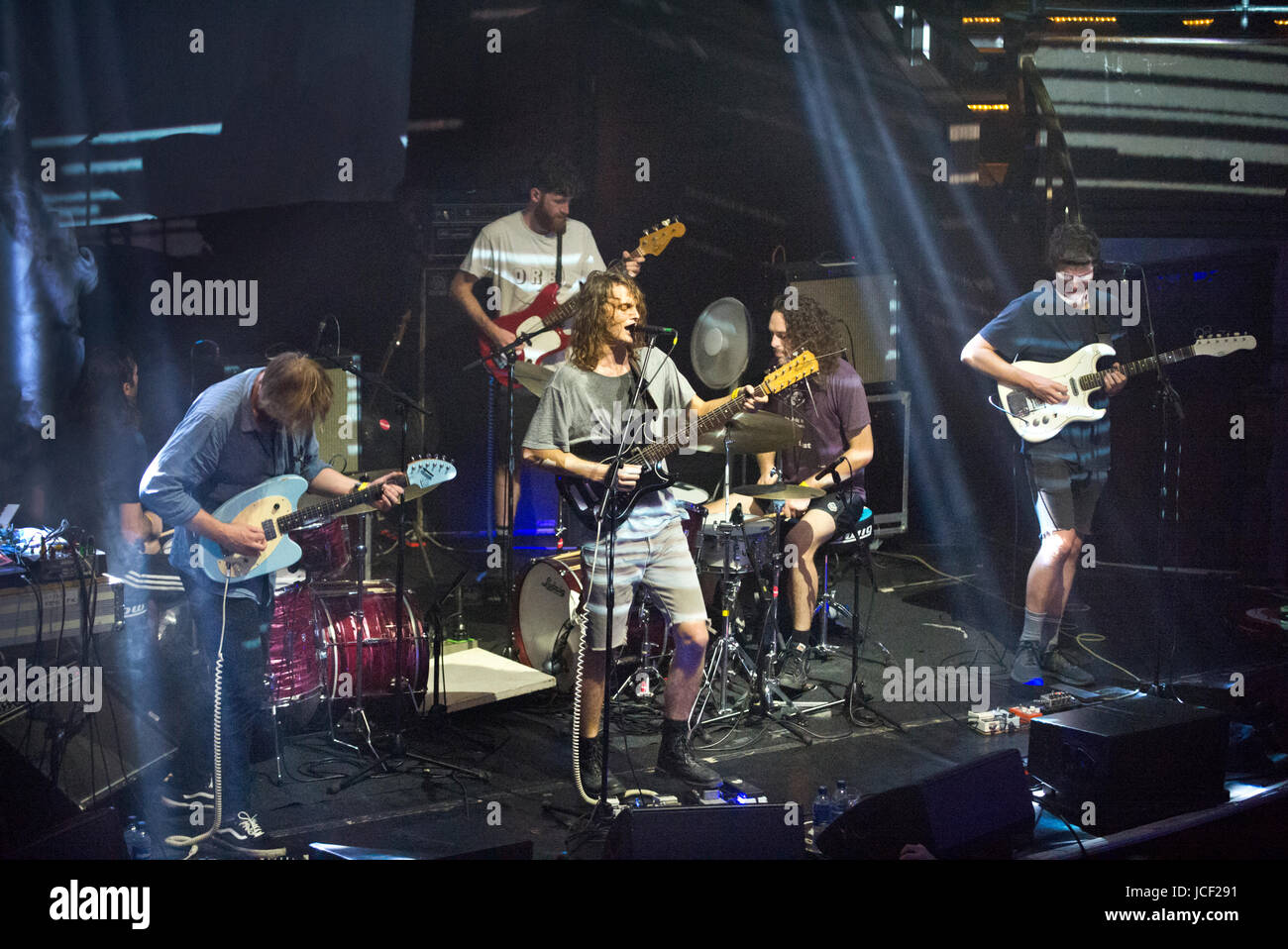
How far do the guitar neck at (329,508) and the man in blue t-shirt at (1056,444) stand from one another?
3.57 meters

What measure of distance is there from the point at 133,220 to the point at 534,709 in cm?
390

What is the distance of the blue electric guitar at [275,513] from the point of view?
4.20m

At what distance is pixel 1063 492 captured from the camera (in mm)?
6176

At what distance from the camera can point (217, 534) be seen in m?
4.16

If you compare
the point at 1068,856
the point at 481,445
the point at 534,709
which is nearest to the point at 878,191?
the point at 481,445

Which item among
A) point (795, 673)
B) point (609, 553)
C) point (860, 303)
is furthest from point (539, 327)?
point (860, 303)

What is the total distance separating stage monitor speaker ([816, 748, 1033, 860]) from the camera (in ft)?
11.7

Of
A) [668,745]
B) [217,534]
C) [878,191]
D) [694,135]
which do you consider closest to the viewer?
[217,534]

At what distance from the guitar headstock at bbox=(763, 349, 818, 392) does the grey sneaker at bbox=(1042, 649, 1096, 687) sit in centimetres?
257

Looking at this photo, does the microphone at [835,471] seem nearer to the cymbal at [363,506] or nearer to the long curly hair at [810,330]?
the long curly hair at [810,330]

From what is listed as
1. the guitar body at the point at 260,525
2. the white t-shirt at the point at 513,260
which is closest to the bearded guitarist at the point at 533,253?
the white t-shirt at the point at 513,260

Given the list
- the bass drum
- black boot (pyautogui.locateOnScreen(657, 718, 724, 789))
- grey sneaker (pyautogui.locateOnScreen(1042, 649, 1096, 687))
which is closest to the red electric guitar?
the bass drum
